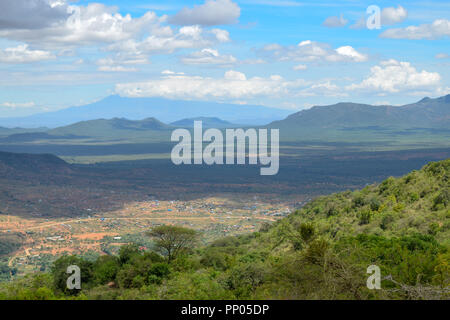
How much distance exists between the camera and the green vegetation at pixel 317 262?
12016mm

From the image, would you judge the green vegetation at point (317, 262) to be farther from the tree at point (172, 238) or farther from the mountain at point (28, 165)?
the mountain at point (28, 165)

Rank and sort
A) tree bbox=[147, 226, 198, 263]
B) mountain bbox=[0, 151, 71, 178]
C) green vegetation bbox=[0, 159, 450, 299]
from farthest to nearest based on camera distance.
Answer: mountain bbox=[0, 151, 71, 178]
tree bbox=[147, 226, 198, 263]
green vegetation bbox=[0, 159, 450, 299]

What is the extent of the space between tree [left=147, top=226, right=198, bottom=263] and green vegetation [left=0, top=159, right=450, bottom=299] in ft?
0.19

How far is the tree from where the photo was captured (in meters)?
29.0

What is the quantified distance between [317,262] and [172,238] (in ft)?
58.8

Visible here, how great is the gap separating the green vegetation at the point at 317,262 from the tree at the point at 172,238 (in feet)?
0.19

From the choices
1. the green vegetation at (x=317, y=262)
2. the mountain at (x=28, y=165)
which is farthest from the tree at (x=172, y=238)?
the mountain at (x=28, y=165)

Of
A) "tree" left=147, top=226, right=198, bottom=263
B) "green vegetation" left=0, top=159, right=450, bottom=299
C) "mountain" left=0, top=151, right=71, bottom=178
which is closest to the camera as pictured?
"green vegetation" left=0, top=159, right=450, bottom=299

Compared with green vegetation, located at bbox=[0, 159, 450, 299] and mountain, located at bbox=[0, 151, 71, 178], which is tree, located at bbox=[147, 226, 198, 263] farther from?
mountain, located at bbox=[0, 151, 71, 178]

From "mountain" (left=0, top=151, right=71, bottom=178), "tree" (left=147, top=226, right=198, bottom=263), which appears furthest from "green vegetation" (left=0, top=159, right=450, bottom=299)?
"mountain" (left=0, top=151, right=71, bottom=178)
